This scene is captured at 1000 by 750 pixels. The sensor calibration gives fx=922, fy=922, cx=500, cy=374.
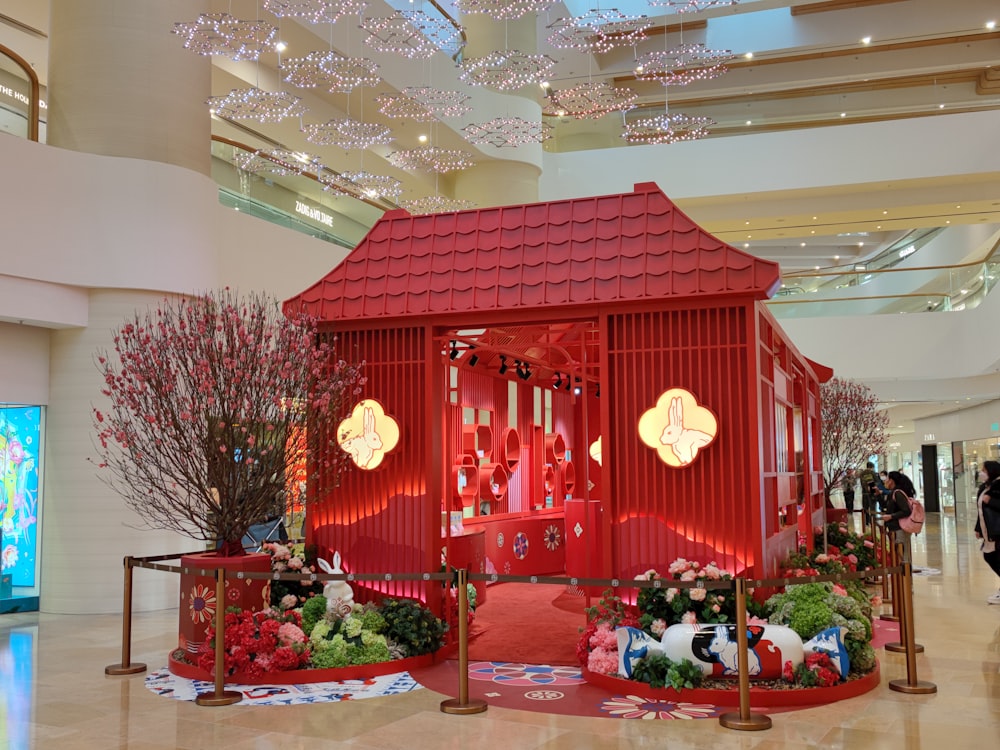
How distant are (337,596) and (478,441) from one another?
495 cm

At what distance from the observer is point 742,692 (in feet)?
19.0

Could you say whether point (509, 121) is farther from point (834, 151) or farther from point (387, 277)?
point (834, 151)

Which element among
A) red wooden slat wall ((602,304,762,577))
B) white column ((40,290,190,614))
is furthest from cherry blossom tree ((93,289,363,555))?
white column ((40,290,190,614))

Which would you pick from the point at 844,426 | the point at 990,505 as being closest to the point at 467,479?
the point at 990,505

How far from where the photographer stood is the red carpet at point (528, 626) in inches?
316

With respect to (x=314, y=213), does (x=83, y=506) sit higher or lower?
lower

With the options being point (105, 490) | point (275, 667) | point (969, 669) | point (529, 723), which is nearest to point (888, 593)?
point (969, 669)

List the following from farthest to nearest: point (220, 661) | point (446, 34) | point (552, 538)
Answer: point (446, 34)
point (552, 538)
point (220, 661)

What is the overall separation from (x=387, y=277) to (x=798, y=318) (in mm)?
14623

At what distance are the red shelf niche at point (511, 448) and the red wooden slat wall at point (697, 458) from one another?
18.5 feet

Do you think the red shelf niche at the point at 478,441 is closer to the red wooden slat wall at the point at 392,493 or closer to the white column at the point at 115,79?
the red wooden slat wall at the point at 392,493

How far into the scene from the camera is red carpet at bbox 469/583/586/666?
8016 mm

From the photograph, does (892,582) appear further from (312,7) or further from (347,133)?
(312,7)

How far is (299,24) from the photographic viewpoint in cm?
1410
